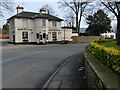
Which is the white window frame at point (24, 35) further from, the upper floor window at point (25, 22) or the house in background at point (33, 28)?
the upper floor window at point (25, 22)

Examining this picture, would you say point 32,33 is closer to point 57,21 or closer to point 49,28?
point 49,28

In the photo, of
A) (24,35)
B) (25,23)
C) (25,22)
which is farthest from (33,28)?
(24,35)

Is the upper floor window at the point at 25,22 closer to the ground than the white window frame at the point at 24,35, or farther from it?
farther from it

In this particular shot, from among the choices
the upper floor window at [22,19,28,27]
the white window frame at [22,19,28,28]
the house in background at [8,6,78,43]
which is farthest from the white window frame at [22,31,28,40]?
the upper floor window at [22,19,28,27]

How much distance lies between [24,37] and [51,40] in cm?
746

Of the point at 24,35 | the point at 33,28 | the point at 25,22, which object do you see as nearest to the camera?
the point at 24,35

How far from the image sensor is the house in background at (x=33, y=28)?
37875 millimetres

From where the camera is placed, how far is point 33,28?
4003 centimetres

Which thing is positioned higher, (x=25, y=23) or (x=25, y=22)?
(x=25, y=22)

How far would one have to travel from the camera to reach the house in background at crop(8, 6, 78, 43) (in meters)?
37.9

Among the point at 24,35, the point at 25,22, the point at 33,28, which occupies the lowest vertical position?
the point at 24,35

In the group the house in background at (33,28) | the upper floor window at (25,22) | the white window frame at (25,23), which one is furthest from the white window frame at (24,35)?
the upper floor window at (25,22)

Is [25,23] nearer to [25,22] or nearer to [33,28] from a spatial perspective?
[25,22]

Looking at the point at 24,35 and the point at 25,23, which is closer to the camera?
the point at 24,35
